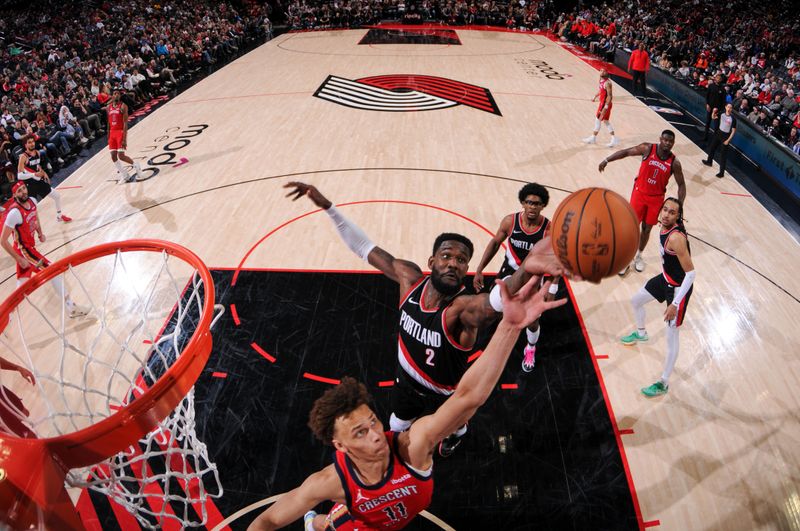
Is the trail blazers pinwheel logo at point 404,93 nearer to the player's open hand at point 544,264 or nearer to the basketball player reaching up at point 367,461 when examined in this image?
the player's open hand at point 544,264

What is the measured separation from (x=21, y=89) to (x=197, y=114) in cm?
435

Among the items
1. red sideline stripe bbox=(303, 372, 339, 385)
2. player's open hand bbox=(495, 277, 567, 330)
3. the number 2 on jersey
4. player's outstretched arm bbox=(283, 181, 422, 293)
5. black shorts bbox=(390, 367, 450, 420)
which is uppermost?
player's open hand bbox=(495, 277, 567, 330)

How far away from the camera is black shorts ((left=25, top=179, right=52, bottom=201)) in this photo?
316 inches

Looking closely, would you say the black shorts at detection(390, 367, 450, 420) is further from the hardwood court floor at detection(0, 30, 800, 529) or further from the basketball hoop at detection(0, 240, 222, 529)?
the hardwood court floor at detection(0, 30, 800, 529)

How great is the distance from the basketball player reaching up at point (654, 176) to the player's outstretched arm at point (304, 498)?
4601 mm

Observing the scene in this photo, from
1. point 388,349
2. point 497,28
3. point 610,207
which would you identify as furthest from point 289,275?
point 497,28

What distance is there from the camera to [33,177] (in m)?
7.86

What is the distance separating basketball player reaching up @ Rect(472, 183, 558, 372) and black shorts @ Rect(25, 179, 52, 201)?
753 cm

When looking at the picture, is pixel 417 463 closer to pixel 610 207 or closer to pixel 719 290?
pixel 610 207

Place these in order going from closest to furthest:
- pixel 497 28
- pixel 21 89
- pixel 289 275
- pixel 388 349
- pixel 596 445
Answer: pixel 596 445 → pixel 388 349 → pixel 289 275 → pixel 21 89 → pixel 497 28

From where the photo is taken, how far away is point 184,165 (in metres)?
9.69

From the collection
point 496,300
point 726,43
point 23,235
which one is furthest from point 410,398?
point 726,43

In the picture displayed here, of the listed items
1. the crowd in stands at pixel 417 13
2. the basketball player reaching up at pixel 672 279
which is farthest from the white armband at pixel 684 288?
the crowd in stands at pixel 417 13

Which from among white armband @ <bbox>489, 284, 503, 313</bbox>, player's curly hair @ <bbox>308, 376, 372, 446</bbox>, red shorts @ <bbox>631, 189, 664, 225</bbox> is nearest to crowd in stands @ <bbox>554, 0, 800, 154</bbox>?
red shorts @ <bbox>631, 189, 664, 225</bbox>
